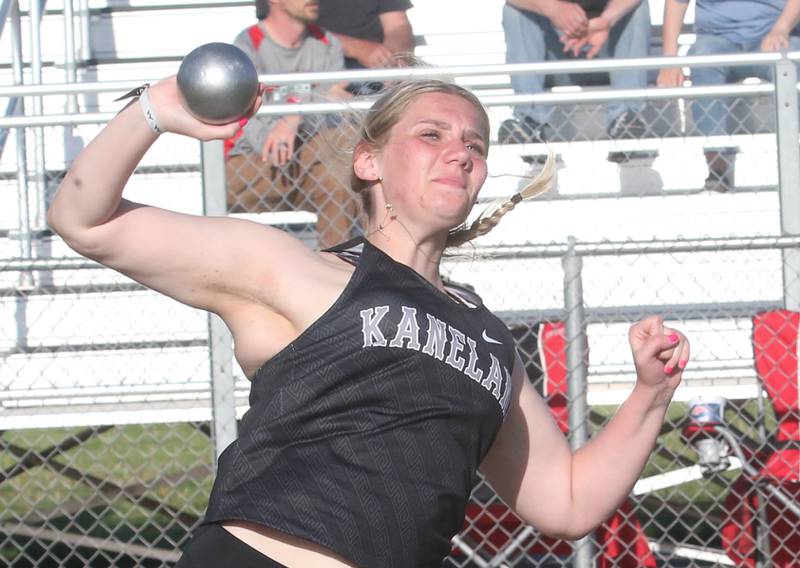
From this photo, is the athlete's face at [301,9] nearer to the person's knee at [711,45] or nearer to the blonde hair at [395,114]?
the person's knee at [711,45]

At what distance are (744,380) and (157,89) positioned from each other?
3.77 meters

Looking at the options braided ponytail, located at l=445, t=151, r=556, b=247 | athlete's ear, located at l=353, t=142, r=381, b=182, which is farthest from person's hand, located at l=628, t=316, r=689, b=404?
athlete's ear, located at l=353, t=142, r=381, b=182

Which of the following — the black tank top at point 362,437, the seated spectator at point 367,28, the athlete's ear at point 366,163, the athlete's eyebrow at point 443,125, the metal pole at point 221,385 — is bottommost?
the metal pole at point 221,385

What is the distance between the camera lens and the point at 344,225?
504 centimetres

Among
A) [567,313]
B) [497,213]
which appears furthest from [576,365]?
[497,213]

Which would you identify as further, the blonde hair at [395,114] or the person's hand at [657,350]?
the blonde hair at [395,114]

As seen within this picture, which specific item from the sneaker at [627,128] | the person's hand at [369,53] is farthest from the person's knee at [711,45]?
the person's hand at [369,53]

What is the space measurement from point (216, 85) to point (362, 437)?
64 cm

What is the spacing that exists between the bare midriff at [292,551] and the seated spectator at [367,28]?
4.31 metres

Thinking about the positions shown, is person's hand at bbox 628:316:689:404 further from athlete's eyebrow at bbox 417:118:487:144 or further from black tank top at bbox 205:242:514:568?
athlete's eyebrow at bbox 417:118:487:144

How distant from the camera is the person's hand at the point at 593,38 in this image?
6.16 m

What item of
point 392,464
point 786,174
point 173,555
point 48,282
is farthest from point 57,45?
point 392,464

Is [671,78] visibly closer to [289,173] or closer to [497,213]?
[289,173]

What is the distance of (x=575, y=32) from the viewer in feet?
20.1
